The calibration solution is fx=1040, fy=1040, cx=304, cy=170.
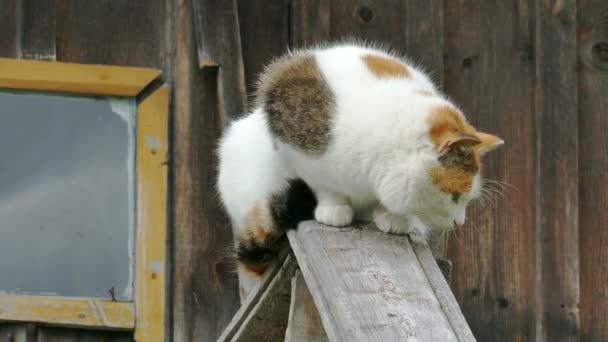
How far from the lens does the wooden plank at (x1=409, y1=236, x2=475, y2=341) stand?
1818mm

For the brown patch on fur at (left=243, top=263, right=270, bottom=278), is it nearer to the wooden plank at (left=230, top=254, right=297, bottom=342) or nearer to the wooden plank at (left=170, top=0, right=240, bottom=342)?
the wooden plank at (left=230, top=254, right=297, bottom=342)

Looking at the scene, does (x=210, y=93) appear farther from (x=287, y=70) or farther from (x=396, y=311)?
(x=396, y=311)

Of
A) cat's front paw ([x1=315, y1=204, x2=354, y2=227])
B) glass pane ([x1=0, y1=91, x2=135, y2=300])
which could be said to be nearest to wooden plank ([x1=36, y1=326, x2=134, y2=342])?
glass pane ([x1=0, y1=91, x2=135, y2=300])

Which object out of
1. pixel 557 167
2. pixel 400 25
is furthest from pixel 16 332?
pixel 557 167

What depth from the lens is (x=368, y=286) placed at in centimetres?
197

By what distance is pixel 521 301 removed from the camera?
354 centimetres

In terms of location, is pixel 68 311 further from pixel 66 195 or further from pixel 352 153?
pixel 352 153

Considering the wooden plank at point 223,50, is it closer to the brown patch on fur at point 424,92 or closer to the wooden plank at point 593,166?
the brown patch on fur at point 424,92

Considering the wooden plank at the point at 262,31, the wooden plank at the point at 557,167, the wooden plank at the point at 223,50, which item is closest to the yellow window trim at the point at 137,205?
the wooden plank at the point at 223,50

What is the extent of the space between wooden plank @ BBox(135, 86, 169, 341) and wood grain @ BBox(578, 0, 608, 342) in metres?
1.43

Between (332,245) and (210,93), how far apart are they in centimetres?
145

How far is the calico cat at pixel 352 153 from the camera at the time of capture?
7.94 ft

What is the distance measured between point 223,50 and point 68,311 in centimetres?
100

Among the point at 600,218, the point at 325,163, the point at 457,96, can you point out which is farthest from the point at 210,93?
the point at 600,218
